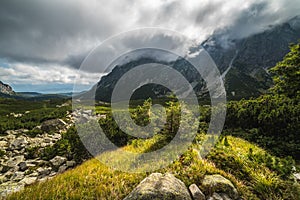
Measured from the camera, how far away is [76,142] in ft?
30.2

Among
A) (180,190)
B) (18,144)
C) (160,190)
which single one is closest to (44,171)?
(160,190)

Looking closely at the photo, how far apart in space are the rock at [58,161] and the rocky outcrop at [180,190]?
223 inches

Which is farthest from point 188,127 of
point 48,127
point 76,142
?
Answer: point 48,127

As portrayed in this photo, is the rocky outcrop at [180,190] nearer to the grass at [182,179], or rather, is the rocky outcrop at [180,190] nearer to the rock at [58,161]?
the grass at [182,179]

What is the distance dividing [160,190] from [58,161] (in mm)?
6422

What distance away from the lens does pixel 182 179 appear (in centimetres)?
516

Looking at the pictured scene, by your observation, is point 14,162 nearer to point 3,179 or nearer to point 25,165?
point 25,165

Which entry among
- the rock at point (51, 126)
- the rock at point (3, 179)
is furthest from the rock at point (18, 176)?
the rock at point (51, 126)

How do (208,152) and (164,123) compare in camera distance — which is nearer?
(208,152)

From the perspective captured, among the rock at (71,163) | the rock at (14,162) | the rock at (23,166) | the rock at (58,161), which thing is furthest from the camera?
the rock at (14,162)

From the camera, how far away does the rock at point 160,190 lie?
13.2ft

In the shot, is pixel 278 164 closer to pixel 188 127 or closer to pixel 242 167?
pixel 242 167

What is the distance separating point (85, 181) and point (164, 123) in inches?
212

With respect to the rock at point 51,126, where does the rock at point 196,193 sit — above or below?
above
